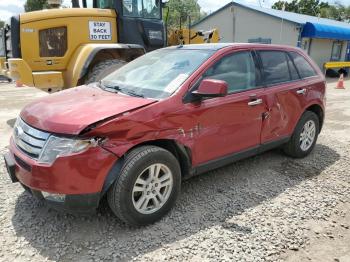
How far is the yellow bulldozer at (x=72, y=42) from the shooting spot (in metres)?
6.86

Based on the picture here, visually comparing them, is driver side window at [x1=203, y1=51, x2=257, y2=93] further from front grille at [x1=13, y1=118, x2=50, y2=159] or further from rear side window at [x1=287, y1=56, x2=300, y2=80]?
front grille at [x1=13, y1=118, x2=50, y2=159]

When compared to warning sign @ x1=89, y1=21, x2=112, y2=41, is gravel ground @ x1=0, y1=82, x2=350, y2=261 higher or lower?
lower

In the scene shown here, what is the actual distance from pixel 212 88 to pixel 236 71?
0.85 meters

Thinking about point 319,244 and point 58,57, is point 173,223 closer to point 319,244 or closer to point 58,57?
point 319,244

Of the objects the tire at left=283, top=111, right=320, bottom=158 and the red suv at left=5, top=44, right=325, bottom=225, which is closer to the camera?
the red suv at left=5, top=44, right=325, bottom=225

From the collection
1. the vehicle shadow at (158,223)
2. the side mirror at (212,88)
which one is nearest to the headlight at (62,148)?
the vehicle shadow at (158,223)

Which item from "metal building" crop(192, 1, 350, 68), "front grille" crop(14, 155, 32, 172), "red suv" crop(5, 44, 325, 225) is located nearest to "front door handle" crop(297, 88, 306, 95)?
"red suv" crop(5, 44, 325, 225)

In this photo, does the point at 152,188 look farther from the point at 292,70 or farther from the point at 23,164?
the point at 292,70

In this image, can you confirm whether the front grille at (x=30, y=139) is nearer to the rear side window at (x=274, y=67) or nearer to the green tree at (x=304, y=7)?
the rear side window at (x=274, y=67)

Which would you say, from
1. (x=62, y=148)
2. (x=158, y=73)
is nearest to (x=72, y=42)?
(x=158, y=73)

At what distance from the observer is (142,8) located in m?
7.98

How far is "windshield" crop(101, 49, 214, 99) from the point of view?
11.6 feet

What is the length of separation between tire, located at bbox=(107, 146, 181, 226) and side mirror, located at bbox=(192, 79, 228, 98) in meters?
0.70

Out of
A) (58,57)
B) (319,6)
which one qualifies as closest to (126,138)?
(58,57)
